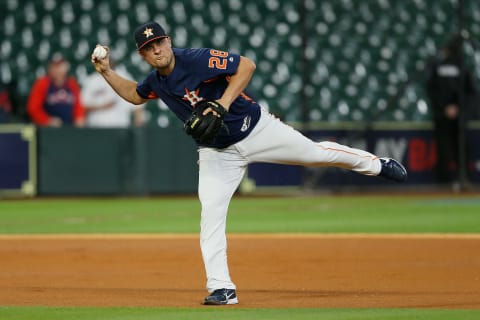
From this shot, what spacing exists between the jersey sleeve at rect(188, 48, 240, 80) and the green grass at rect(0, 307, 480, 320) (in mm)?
1296

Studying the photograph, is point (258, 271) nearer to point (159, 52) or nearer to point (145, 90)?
point (145, 90)

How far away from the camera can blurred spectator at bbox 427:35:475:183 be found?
15656mm

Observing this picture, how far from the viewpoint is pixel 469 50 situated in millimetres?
16891

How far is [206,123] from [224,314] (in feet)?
3.35

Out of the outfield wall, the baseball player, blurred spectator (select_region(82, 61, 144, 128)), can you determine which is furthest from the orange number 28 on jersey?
blurred spectator (select_region(82, 61, 144, 128))

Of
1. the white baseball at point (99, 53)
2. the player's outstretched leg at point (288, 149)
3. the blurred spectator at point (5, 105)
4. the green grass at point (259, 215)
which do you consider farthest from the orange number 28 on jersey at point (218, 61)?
the blurred spectator at point (5, 105)

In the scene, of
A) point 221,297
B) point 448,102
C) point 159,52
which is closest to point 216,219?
point 221,297

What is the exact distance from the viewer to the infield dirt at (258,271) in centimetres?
611

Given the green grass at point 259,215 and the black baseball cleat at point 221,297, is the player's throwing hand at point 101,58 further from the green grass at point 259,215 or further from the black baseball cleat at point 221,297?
the green grass at point 259,215

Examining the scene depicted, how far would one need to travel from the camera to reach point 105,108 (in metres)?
15.3

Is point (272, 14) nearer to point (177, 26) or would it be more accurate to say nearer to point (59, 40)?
point (177, 26)

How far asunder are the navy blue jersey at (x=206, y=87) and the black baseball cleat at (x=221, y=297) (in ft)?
2.69

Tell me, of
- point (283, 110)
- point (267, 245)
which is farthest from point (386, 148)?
point (267, 245)

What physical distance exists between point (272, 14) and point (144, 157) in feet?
14.4
